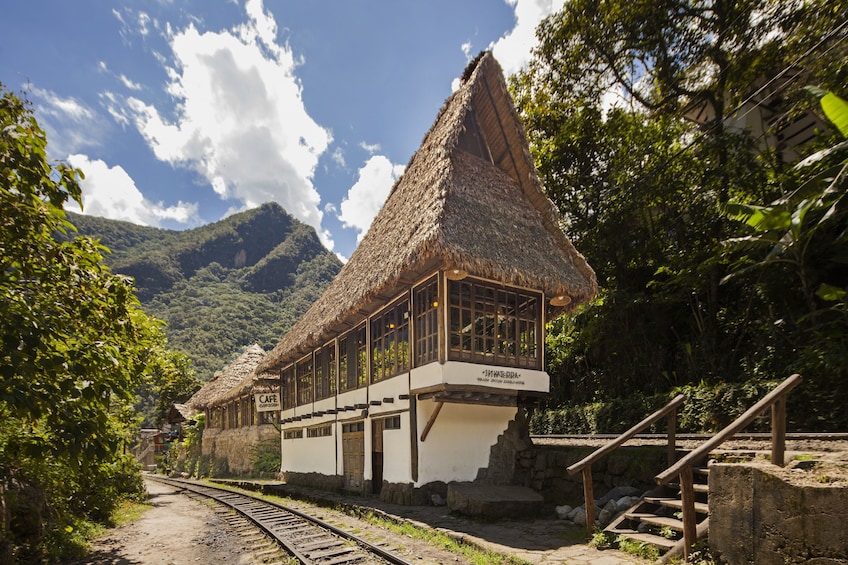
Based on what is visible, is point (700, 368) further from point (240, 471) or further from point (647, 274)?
point (240, 471)

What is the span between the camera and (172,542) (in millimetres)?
9078

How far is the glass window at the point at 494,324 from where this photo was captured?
10523mm

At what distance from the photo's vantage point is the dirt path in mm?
7719

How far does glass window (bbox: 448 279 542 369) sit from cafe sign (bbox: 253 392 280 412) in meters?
13.2

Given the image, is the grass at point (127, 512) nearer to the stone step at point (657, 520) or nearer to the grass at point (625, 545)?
the grass at point (625, 545)

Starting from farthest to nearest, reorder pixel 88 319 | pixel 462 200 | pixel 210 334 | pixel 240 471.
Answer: pixel 210 334, pixel 240 471, pixel 462 200, pixel 88 319

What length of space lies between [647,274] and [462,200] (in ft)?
27.1

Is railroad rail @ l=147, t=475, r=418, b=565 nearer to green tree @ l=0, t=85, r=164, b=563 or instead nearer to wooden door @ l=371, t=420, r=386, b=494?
wooden door @ l=371, t=420, r=386, b=494

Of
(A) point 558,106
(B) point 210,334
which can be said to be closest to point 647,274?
(A) point 558,106

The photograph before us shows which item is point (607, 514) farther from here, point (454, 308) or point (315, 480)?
point (315, 480)

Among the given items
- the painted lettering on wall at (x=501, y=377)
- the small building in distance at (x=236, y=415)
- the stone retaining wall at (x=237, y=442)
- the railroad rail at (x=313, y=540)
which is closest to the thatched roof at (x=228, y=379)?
the small building in distance at (x=236, y=415)

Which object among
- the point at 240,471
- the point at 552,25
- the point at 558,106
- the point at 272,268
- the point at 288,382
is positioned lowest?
the point at 240,471

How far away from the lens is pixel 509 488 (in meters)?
10.0

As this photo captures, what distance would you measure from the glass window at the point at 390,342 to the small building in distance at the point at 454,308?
0.13 ft
